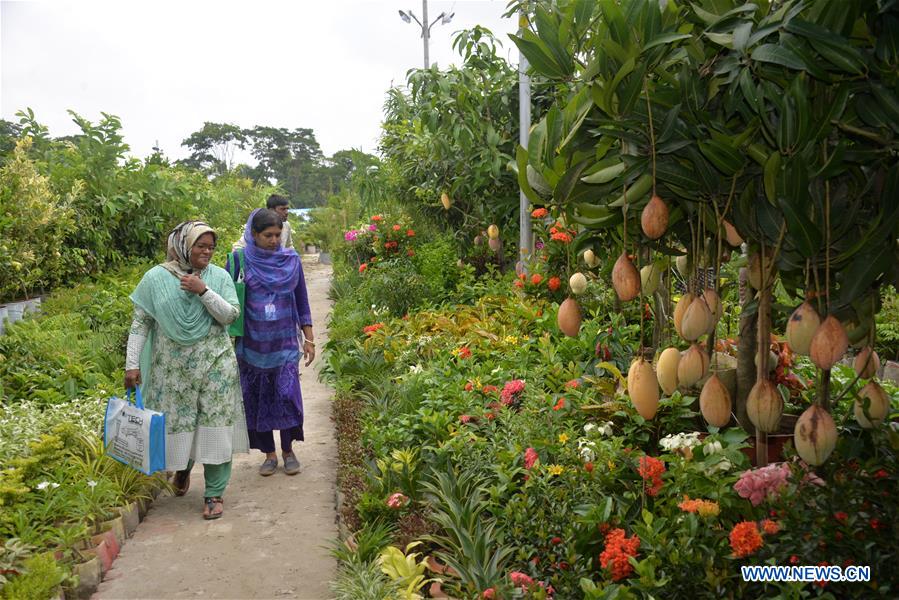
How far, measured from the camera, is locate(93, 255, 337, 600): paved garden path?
3.46 metres

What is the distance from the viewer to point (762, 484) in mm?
2434

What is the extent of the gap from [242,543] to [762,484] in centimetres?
251

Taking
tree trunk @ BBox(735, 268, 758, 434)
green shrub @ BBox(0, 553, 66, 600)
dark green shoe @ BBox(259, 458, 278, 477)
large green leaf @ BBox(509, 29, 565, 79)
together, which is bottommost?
dark green shoe @ BBox(259, 458, 278, 477)

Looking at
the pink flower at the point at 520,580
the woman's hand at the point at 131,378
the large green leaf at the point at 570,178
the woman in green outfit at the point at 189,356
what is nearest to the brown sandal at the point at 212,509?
the woman in green outfit at the point at 189,356

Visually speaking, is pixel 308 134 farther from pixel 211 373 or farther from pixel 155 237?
pixel 211 373

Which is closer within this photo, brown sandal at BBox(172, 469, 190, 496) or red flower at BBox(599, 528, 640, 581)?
red flower at BBox(599, 528, 640, 581)

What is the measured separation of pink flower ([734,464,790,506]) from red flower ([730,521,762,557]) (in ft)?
0.50

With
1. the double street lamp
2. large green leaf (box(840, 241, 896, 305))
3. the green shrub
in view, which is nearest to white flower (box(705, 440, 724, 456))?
large green leaf (box(840, 241, 896, 305))

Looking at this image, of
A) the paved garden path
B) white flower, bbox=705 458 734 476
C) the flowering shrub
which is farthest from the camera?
the flowering shrub

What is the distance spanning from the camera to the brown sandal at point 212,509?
13.9ft

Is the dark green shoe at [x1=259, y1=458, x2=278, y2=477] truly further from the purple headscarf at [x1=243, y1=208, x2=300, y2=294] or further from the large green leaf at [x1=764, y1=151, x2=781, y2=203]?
the large green leaf at [x1=764, y1=151, x2=781, y2=203]

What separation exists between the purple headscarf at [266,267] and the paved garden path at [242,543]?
1.16 metres

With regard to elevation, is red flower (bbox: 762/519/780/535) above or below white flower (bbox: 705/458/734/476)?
below

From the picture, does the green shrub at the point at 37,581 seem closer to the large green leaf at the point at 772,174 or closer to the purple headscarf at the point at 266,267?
the purple headscarf at the point at 266,267
